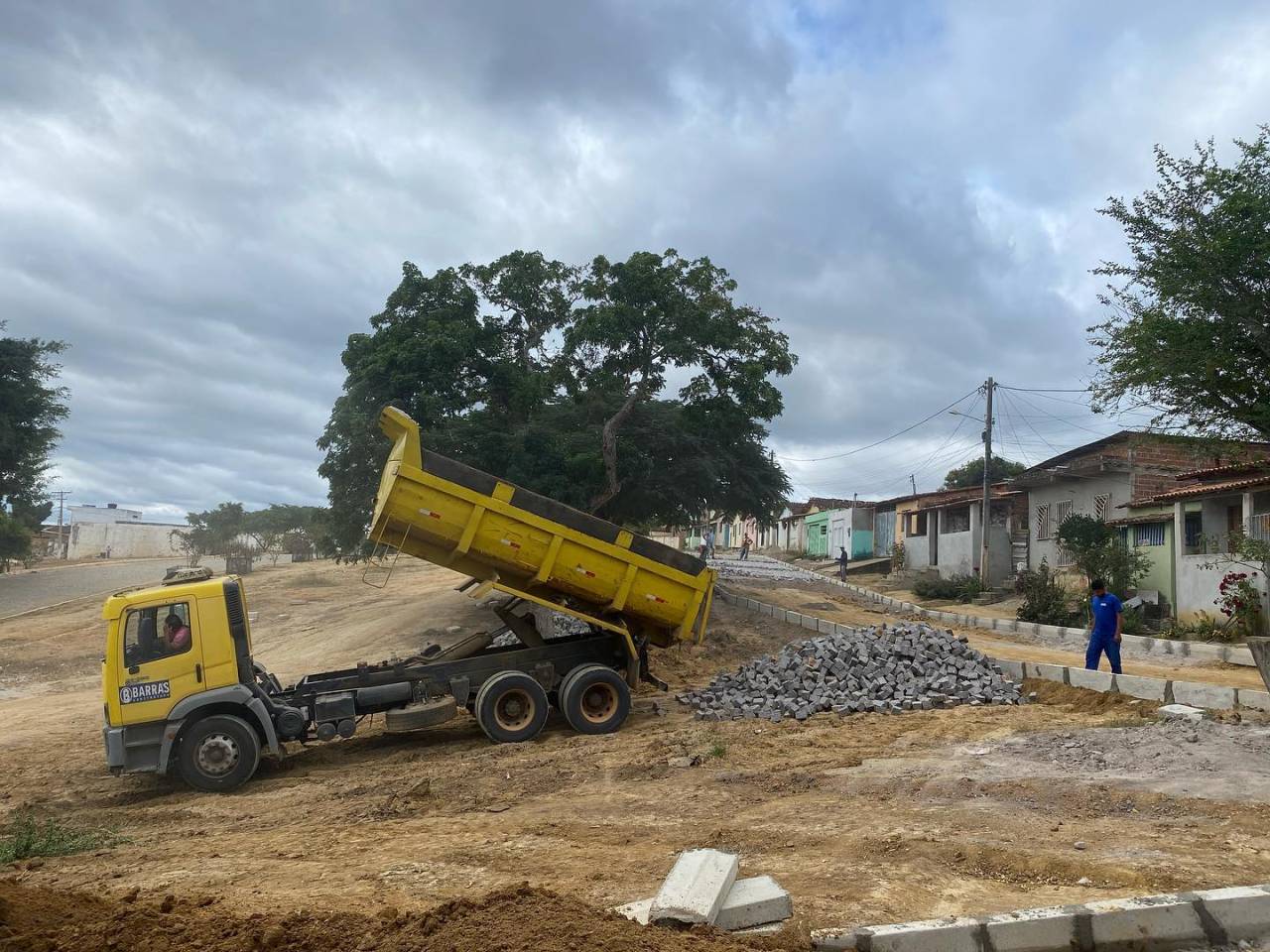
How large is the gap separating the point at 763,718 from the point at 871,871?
5745mm

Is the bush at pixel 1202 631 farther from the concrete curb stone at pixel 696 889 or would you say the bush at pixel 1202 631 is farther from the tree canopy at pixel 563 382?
the concrete curb stone at pixel 696 889

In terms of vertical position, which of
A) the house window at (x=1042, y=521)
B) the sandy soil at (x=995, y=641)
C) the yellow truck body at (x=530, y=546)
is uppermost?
the house window at (x=1042, y=521)

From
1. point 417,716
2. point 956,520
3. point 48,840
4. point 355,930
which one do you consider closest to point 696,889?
point 355,930

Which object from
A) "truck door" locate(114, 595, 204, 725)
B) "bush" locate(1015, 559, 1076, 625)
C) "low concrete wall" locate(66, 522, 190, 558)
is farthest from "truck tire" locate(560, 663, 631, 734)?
"low concrete wall" locate(66, 522, 190, 558)

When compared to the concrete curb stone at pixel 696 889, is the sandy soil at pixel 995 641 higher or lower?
higher

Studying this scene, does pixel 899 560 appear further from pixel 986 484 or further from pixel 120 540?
Result: pixel 120 540

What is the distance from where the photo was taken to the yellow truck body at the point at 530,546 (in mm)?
10289

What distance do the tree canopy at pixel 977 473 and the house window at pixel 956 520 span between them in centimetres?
1158

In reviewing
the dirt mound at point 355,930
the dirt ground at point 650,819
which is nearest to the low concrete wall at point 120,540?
the dirt ground at point 650,819

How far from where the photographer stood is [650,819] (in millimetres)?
6934

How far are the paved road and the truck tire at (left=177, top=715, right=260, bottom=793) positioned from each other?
2547 cm

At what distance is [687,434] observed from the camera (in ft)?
65.2

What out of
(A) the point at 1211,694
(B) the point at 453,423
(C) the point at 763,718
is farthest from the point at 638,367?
(A) the point at 1211,694

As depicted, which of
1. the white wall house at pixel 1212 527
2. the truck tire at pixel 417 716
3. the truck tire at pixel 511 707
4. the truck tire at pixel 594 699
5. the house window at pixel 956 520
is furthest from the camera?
the house window at pixel 956 520
